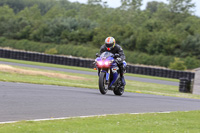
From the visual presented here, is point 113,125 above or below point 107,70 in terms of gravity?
below

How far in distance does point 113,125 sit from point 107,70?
567 centimetres

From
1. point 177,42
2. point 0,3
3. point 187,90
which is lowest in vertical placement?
point 187,90

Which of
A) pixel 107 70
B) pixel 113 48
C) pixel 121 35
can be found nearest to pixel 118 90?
pixel 107 70

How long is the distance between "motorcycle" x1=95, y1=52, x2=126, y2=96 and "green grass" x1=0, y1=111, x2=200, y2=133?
3.80 metres

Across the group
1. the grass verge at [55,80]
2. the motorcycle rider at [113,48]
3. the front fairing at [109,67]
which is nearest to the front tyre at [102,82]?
the front fairing at [109,67]

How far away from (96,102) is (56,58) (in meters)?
30.5

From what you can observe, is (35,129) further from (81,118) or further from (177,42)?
(177,42)

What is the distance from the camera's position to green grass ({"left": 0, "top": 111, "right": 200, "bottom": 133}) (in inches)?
243

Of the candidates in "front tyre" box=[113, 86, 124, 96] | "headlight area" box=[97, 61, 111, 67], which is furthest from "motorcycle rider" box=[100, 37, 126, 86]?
"front tyre" box=[113, 86, 124, 96]

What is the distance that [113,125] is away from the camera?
7020 millimetres

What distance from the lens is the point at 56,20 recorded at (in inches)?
3044

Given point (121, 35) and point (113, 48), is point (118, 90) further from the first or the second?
point (121, 35)

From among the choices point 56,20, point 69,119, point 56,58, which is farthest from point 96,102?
point 56,20

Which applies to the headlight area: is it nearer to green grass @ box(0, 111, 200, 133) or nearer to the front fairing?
the front fairing
